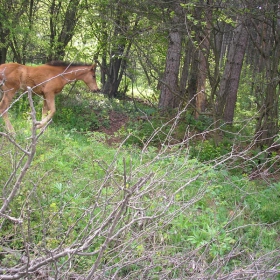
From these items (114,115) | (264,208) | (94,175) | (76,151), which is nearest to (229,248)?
(264,208)

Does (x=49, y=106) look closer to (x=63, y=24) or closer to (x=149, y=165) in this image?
(x=149, y=165)

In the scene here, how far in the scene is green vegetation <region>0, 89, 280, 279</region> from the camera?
3459 mm

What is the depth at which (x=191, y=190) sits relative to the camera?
606cm

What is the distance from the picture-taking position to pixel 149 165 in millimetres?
5648

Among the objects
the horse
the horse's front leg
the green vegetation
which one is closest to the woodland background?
the green vegetation

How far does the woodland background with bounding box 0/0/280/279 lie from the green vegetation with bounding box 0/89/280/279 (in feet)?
0.09

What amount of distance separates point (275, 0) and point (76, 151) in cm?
524

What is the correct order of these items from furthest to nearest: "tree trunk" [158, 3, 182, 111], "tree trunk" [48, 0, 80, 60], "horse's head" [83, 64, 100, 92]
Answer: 1. "tree trunk" [48, 0, 80, 60]
2. "tree trunk" [158, 3, 182, 111]
3. "horse's head" [83, 64, 100, 92]

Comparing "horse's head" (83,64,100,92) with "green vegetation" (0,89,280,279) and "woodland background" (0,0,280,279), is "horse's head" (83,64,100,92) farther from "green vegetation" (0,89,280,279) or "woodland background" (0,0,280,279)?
"green vegetation" (0,89,280,279)

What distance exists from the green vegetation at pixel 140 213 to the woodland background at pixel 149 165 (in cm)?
3

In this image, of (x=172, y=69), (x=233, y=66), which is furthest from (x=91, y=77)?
(x=233, y=66)

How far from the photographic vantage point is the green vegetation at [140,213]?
346 centimetres

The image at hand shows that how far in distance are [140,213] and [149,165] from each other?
1.30 metres

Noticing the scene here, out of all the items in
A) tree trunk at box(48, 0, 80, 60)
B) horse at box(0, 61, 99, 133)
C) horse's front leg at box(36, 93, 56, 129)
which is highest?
tree trunk at box(48, 0, 80, 60)
